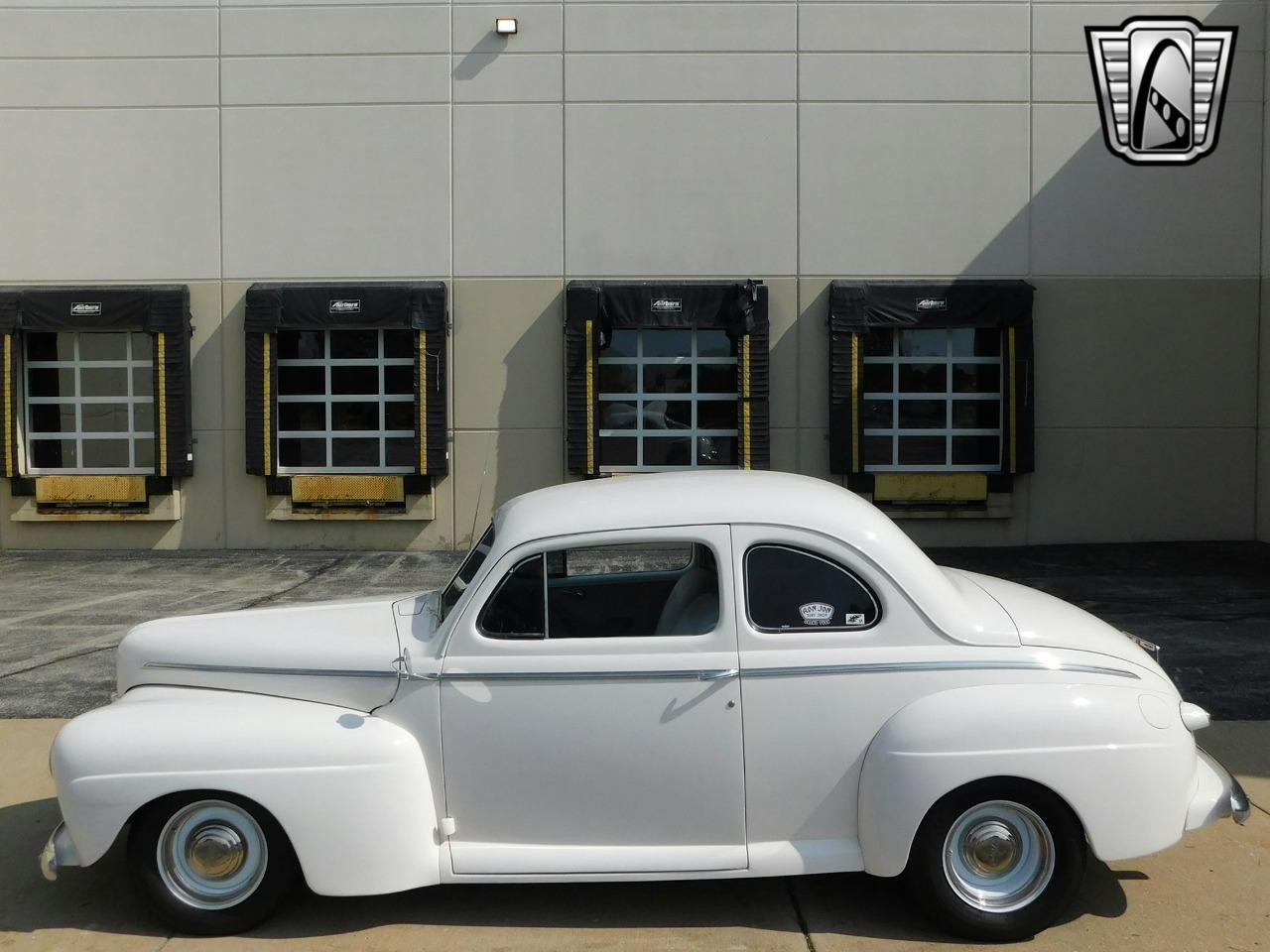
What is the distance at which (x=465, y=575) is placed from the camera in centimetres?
459

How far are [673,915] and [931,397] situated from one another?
1075cm

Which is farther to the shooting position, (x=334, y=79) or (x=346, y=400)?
(x=346, y=400)

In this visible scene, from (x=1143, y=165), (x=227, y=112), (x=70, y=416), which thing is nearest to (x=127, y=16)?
(x=227, y=112)

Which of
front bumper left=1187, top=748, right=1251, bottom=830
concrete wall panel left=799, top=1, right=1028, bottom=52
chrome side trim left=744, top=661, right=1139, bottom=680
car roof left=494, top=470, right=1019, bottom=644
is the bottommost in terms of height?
front bumper left=1187, top=748, right=1251, bottom=830

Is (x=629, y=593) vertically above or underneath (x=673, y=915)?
above

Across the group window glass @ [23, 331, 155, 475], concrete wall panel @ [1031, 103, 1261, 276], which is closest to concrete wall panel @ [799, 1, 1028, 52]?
concrete wall panel @ [1031, 103, 1261, 276]

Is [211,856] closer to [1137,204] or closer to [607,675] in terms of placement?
[607,675]

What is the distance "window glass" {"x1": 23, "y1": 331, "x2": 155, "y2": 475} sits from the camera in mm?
14320

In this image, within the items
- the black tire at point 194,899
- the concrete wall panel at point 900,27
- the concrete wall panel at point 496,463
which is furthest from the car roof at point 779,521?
the concrete wall panel at point 900,27

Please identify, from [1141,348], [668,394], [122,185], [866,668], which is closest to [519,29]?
[668,394]

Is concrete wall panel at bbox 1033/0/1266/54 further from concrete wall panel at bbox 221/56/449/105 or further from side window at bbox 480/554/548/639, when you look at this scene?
side window at bbox 480/554/548/639

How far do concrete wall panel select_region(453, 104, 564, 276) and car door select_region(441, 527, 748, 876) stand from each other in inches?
402

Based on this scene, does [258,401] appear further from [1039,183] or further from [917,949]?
[917,949]

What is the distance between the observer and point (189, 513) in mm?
14156
